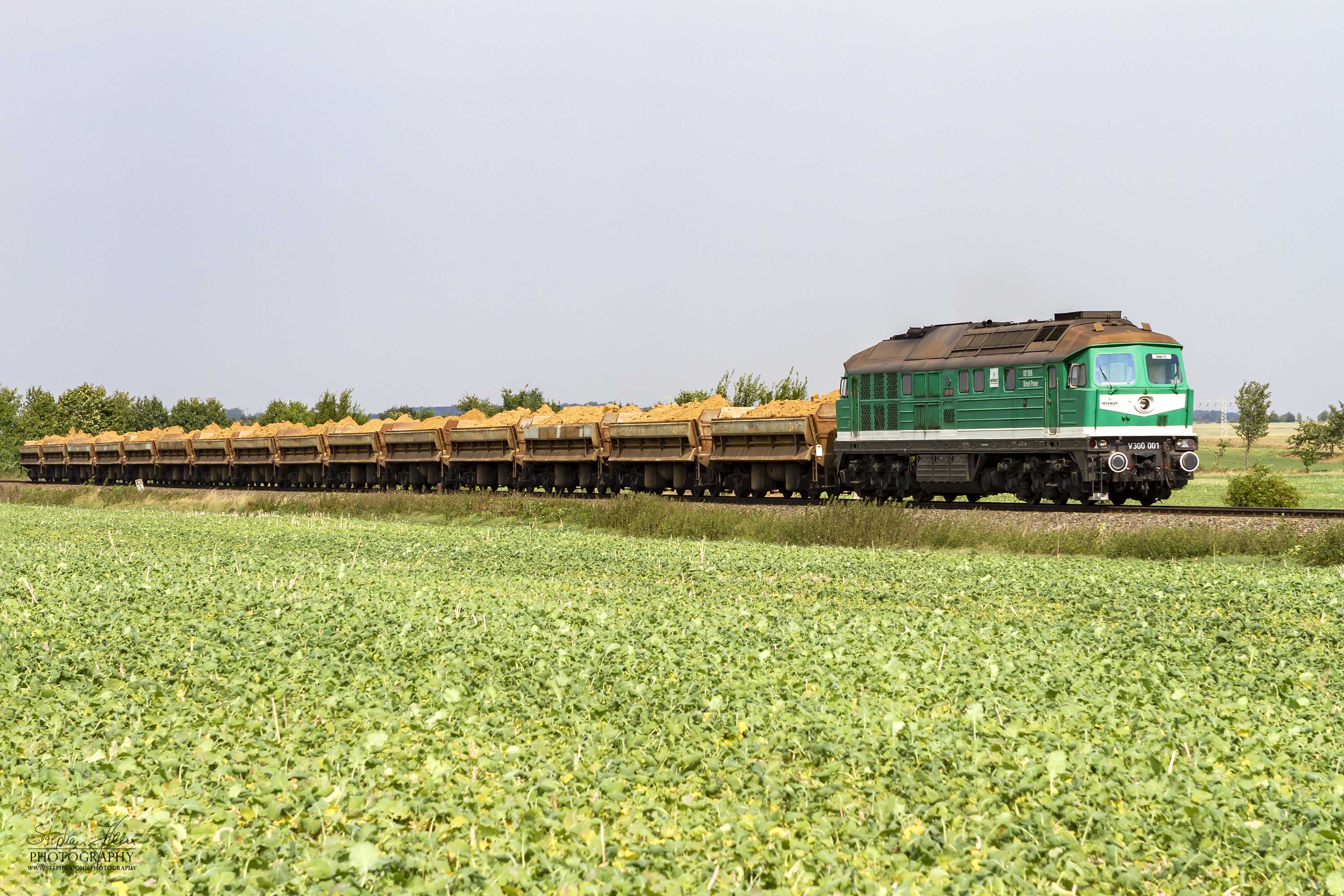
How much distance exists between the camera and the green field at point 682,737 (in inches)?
265

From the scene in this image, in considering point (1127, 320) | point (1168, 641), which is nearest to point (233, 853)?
point (1168, 641)

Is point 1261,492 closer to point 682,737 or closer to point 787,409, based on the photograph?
point 787,409

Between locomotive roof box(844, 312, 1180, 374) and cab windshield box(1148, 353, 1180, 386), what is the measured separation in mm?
338

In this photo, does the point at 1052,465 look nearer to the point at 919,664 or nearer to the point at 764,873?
the point at 919,664

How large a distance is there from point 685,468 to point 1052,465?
38.9ft

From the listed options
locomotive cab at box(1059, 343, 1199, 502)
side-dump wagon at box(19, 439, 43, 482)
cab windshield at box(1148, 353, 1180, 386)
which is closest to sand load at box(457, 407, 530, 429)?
locomotive cab at box(1059, 343, 1199, 502)

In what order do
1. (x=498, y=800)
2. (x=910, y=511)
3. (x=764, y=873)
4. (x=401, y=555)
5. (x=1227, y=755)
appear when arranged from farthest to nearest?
(x=910, y=511) < (x=401, y=555) < (x=1227, y=755) < (x=498, y=800) < (x=764, y=873)

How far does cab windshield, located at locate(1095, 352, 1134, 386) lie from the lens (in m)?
23.6

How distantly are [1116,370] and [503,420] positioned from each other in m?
22.5

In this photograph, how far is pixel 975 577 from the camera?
659 inches

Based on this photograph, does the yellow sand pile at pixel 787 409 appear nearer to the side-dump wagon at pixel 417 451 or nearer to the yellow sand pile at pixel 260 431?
the side-dump wagon at pixel 417 451

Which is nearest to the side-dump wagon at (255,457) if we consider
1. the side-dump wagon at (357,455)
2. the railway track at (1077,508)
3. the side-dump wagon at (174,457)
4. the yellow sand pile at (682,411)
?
the side-dump wagon at (174,457)

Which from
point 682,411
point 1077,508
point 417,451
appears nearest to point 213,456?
point 417,451

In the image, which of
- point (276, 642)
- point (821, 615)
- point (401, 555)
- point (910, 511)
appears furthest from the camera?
point (910, 511)
